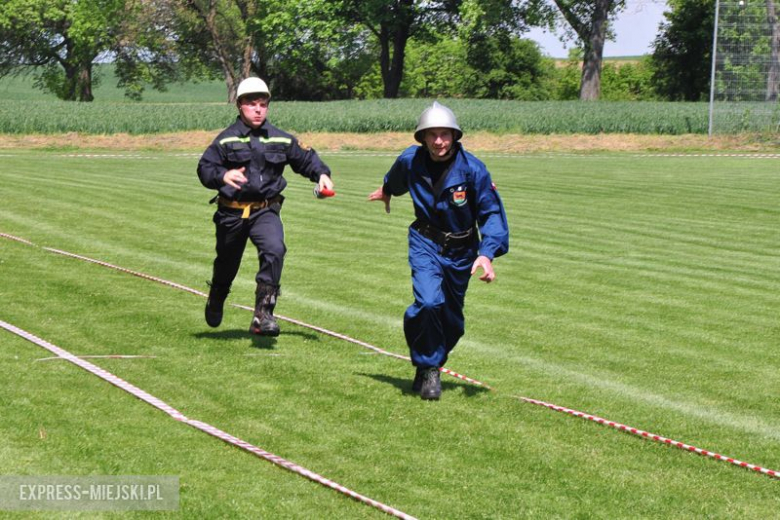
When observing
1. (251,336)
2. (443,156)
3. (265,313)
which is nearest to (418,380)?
(443,156)

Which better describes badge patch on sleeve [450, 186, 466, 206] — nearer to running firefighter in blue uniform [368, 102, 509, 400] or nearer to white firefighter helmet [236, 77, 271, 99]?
running firefighter in blue uniform [368, 102, 509, 400]

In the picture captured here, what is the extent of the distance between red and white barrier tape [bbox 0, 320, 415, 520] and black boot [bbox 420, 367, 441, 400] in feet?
5.35

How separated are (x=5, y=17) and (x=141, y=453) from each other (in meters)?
80.2

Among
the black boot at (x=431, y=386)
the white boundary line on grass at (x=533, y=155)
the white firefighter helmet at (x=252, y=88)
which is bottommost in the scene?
the white boundary line on grass at (x=533, y=155)

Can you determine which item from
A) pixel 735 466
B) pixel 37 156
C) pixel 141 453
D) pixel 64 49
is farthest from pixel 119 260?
pixel 64 49

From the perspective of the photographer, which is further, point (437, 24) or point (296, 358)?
point (437, 24)

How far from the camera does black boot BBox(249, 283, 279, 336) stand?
953cm

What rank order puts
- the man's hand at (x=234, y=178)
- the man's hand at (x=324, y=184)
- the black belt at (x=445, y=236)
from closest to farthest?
the black belt at (x=445, y=236)
the man's hand at (x=234, y=178)
the man's hand at (x=324, y=184)

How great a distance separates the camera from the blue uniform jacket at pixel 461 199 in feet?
26.7

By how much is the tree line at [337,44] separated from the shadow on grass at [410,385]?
179 feet

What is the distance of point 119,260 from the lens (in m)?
14.9

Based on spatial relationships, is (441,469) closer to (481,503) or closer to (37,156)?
(481,503)

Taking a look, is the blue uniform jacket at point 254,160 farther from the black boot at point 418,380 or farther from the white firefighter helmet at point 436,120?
the black boot at point 418,380

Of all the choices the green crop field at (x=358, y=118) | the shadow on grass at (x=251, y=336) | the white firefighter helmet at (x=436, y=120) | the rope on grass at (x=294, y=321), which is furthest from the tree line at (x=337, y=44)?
the white firefighter helmet at (x=436, y=120)
